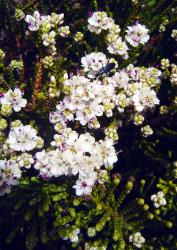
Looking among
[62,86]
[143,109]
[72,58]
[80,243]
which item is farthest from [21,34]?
[80,243]

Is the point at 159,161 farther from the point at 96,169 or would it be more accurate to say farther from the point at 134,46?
the point at 134,46

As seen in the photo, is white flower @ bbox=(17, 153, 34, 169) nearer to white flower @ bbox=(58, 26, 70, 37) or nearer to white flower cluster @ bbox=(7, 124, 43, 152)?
white flower cluster @ bbox=(7, 124, 43, 152)

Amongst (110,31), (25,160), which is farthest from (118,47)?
(25,160)

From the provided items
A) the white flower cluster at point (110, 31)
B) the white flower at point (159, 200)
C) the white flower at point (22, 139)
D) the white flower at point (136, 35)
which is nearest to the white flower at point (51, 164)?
the white flower at point (22, 139)

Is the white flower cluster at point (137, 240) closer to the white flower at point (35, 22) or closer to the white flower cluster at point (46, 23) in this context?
the white flower cluster at point (46, 23)

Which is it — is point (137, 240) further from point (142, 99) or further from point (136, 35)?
point (136, 35)

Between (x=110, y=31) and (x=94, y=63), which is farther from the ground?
(x=110, y=31)
